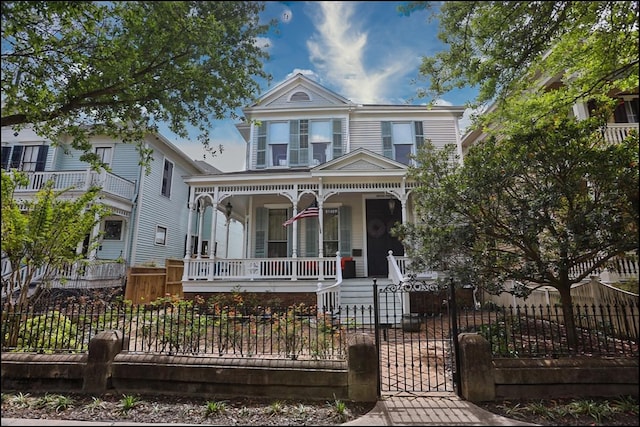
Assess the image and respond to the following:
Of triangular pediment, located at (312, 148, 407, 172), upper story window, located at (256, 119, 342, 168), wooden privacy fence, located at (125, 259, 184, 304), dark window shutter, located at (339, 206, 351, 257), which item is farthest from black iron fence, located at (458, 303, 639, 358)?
wooden privacy fence, located at (125, 259, 184, 304)

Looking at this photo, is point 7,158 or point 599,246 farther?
point 7,158

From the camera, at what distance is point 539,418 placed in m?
3.92

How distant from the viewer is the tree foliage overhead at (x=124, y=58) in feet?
16.4

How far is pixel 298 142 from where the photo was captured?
14.5 meters

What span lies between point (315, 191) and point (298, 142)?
3543mm

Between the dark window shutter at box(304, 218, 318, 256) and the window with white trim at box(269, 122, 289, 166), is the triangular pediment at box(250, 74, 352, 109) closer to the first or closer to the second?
the window with white trim at box(269, 122, 289, 166)

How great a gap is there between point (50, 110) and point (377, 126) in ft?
38.7

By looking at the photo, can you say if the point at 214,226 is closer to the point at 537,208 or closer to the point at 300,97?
the point at 300,97

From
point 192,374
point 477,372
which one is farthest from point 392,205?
point 192,374

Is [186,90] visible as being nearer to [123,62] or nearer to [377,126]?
[123,62]

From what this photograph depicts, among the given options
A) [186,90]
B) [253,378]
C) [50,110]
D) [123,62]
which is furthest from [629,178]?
[50,110]

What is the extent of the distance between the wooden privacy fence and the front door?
24.8 ft

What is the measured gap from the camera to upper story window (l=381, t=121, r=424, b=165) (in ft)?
47.5

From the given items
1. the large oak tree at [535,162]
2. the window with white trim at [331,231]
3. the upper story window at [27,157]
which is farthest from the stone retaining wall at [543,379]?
the upper story window at [27,157]
